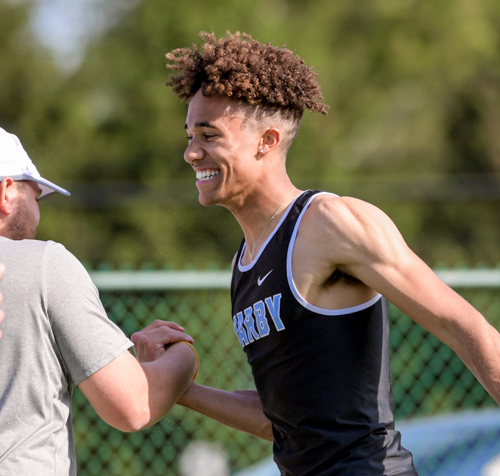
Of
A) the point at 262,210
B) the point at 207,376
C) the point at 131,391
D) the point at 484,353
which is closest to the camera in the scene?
the point at 484,353

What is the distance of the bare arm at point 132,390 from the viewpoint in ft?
8.13

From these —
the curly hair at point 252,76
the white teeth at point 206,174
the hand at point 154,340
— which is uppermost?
the curly hair at point 252,76

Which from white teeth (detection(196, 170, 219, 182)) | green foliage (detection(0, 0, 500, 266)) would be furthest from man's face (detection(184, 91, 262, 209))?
green foliage (detection(0, 0, 500, 266))

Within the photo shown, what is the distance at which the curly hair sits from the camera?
3.13 m

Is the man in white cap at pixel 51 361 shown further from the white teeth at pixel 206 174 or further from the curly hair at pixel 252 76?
the curly hair at pixel 252 76

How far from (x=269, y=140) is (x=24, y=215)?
3.75ft

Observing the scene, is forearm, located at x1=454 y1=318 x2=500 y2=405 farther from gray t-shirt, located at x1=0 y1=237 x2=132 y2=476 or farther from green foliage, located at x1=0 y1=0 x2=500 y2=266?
green foliage, located at x1=0 y1=0 x2=500 y2=266

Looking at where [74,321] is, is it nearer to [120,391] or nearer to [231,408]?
[120,391]

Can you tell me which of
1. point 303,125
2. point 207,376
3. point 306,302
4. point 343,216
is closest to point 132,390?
point 306,302

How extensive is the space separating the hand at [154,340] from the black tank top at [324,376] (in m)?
0.41

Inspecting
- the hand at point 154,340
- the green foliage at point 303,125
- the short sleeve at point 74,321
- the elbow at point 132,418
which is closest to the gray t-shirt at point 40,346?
the short sleeve at point 74,321

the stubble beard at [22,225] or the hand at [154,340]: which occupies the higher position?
the stubble beard at [22,225]

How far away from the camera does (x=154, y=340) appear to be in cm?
309

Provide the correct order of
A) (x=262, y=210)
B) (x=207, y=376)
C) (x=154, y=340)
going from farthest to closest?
1. (x=207, y=376)
2. (x=262, y=210)
3. (x=154, y=340)
